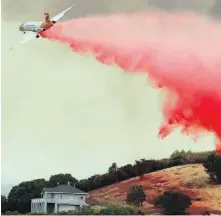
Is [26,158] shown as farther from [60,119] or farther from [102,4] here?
[102,4]

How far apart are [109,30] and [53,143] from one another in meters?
1.93

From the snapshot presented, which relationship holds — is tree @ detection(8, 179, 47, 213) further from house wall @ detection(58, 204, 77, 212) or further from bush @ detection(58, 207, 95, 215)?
bush @ detection(58, 207, 95, 215)

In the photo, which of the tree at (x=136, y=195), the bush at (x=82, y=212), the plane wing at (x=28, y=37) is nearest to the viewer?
the bush at (x=82, y=212)

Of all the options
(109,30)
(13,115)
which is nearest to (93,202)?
(13,115)

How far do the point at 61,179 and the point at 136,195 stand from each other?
115 centimetres

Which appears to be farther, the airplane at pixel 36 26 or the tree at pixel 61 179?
the airplane at pixel 36 26

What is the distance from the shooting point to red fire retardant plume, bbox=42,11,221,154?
1016 cm

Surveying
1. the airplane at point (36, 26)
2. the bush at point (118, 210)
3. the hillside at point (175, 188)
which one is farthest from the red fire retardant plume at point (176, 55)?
the bush at point (118, 210)

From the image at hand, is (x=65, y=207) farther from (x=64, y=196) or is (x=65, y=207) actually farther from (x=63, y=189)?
(x=63, y=189)

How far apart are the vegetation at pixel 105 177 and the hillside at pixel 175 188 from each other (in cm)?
9

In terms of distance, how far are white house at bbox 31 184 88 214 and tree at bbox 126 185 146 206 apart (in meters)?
0.66

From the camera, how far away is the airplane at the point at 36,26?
10.1 m

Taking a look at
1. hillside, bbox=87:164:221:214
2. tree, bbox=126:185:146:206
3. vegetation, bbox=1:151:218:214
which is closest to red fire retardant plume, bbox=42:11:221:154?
vegetation, bbox=1:151:218:214

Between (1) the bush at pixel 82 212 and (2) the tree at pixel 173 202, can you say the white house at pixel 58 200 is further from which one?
(2) the tree at pixel 173 202
